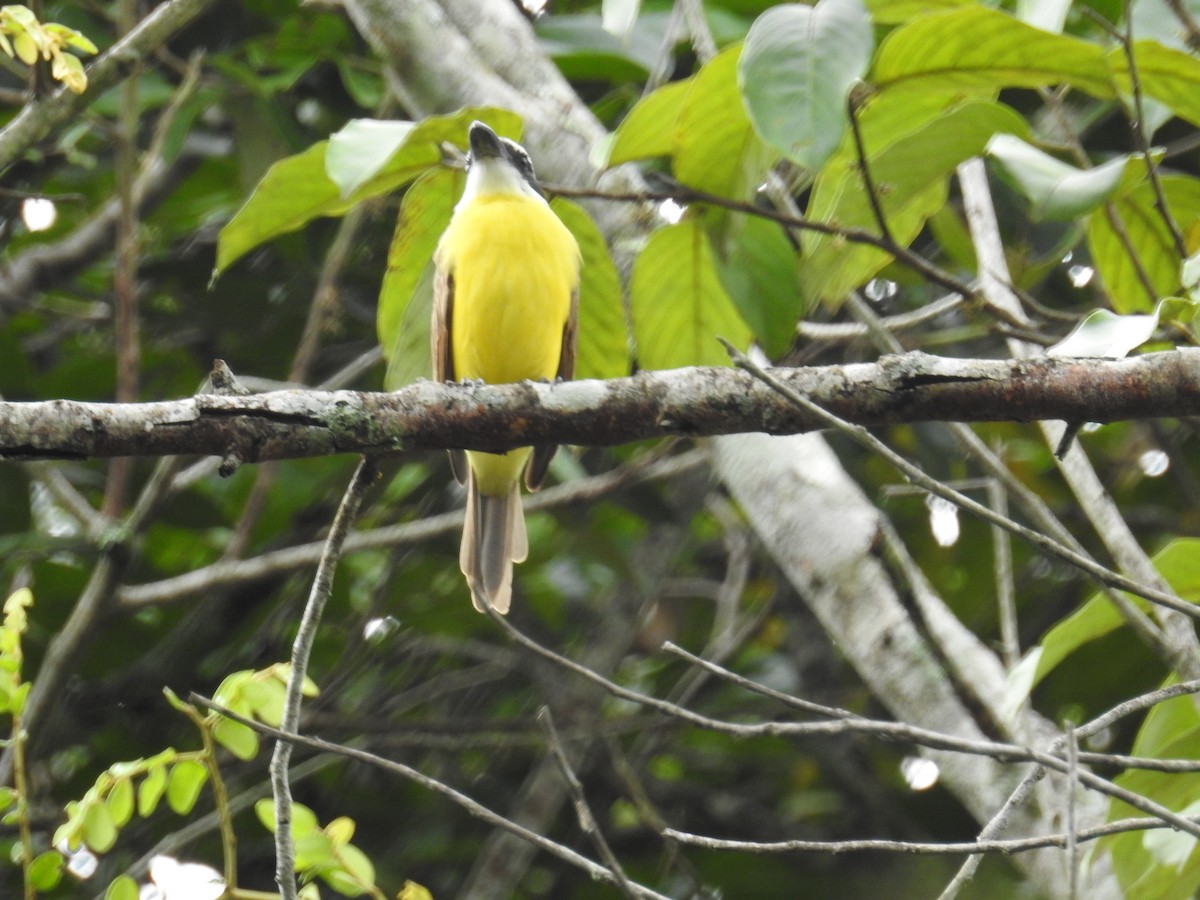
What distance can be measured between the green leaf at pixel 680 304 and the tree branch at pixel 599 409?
542 millimetres

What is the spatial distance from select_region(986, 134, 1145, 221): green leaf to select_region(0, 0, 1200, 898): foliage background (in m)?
1.62

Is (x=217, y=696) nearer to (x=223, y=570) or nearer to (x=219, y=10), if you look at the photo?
(x=223, y=570)

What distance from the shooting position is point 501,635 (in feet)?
19.1

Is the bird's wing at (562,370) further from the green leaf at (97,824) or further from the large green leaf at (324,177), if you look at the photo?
the green leaf at (97,824)

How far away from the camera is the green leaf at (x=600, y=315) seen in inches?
122

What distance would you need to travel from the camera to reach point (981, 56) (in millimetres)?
2527

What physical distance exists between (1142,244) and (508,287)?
5.85 feet

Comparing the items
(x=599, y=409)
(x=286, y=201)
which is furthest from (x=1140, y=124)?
(x=286, y=201)

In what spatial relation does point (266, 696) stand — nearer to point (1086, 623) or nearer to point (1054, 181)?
point (1086, 623)

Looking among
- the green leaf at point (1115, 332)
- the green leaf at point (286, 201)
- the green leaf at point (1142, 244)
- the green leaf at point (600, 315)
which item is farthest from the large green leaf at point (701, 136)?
the green leaf at point (1142, 244)

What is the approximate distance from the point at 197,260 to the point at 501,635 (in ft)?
6.46

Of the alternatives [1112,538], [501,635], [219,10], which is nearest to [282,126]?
[219,10]

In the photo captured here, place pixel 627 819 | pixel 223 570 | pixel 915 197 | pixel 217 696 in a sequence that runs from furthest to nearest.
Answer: pixel 627 819
pixel 223 570
pixel 915 197
pixel 217 696

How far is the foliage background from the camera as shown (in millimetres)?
4648
